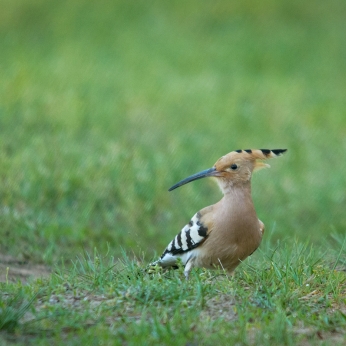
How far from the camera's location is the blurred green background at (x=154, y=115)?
7.08 metres

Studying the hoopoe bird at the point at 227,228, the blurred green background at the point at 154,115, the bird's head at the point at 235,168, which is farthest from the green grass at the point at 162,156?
the bird's head at the point at 235,168

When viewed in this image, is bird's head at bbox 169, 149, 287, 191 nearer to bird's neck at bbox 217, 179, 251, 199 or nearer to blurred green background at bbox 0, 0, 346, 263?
bird's neck at bbox 217, 179, 251, 199

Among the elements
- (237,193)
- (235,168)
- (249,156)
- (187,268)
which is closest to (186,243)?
(187,268)

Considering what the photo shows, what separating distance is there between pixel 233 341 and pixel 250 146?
17.7 ft

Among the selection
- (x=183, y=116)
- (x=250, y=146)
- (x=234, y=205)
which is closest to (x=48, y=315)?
(x=234, y=205)

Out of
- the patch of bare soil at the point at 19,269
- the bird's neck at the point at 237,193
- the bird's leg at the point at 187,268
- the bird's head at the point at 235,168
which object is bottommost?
the patch of bare soil at the point at 19,269

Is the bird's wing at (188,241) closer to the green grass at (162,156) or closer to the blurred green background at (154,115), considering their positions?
the green grass at (162,156)

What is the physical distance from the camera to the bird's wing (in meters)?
4.84

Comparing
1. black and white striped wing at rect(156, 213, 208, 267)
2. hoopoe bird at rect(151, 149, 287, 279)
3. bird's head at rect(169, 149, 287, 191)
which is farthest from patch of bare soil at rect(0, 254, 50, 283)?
bird's head at rect(169, 149, 287, 191)

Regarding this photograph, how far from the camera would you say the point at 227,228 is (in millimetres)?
4762

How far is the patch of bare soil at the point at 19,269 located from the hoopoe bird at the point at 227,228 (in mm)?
1120

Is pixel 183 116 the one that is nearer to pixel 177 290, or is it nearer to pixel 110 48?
pixel 110 48

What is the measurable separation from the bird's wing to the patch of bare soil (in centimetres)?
102

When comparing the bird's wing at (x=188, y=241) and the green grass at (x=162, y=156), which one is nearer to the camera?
the green grass at (x=162, y=156)
